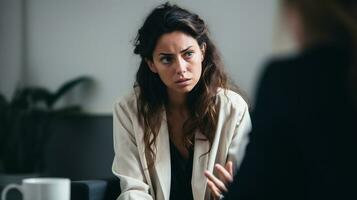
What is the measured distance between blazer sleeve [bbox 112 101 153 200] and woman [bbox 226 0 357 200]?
976mm

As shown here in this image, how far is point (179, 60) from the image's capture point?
1564mm

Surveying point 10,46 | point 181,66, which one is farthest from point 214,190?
point 10,46

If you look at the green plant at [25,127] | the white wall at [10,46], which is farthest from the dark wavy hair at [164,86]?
the white wall at [10,46]

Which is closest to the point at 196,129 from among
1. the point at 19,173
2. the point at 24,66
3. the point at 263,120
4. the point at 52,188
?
the point at 52,188

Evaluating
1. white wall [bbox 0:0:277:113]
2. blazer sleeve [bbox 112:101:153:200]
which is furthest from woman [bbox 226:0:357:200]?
white wall [bbox 0:0:277:113]

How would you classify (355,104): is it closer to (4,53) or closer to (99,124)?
(99,124)

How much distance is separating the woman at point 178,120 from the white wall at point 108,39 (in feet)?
1.63

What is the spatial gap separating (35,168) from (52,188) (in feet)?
6.22

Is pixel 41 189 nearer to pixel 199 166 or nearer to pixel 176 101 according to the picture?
pixel 199 166

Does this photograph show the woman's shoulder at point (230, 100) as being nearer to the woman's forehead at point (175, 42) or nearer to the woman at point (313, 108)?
the woman's forehead at point (175, 42)

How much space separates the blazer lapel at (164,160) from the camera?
4.99ft

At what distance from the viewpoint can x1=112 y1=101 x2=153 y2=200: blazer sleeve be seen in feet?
4.86

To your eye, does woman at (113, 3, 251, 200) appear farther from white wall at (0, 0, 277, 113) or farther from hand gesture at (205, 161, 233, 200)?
white wall at (0, 0, 277, 113)

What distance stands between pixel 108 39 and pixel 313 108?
223cm
